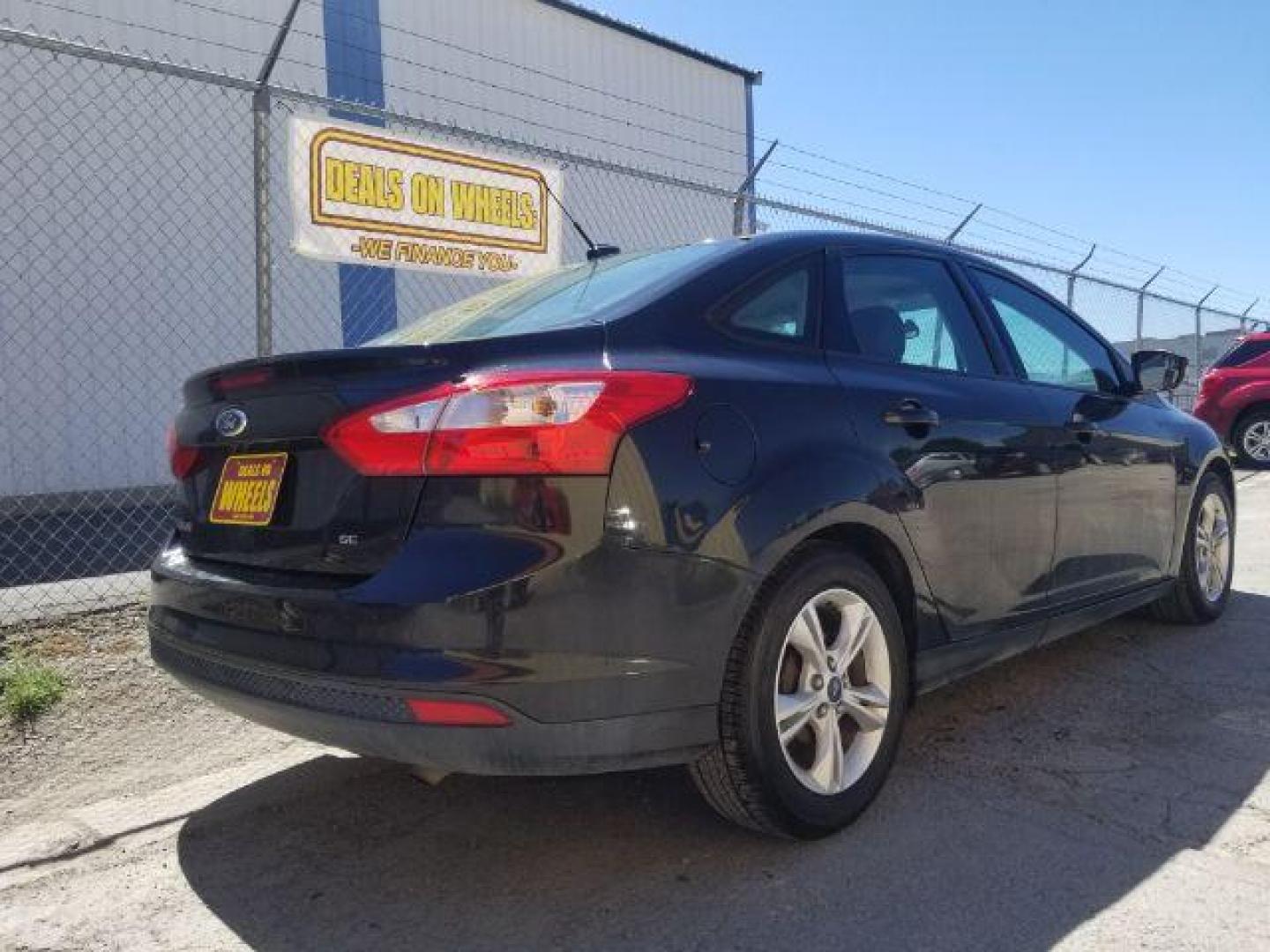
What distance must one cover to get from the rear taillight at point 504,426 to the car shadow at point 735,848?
3.46 feet

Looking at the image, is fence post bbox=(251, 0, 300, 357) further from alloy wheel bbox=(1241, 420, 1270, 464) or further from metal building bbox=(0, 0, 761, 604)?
alloy wheel bbox=(1241, 420, 1270, 464)

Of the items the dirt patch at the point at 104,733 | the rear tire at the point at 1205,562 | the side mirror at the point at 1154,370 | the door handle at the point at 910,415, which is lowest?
the dirt patch at the point at 104,733

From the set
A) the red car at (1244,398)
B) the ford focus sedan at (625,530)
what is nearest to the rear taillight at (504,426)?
the ford focus sedan at (625,530)

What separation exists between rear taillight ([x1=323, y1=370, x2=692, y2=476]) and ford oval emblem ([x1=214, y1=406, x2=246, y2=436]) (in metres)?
0.45

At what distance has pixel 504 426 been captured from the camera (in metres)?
2.26

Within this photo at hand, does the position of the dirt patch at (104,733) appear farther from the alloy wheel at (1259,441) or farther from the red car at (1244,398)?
the alloy wheel at (1259,441)

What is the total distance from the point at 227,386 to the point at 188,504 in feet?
1.21

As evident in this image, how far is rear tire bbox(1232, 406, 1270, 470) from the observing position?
497 inches

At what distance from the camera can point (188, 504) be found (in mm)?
2865

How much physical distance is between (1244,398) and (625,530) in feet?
41.7

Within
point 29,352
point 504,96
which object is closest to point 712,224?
point 504,96

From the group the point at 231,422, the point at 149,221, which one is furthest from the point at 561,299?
the point at 149,221

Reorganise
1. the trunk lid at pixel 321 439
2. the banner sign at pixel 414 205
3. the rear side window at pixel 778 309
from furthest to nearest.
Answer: the banner sign at pixel 414 205 < the rear side window at pixel 778 309 < the trunk lid at pixel 321 439

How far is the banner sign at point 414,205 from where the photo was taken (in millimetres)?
5715
